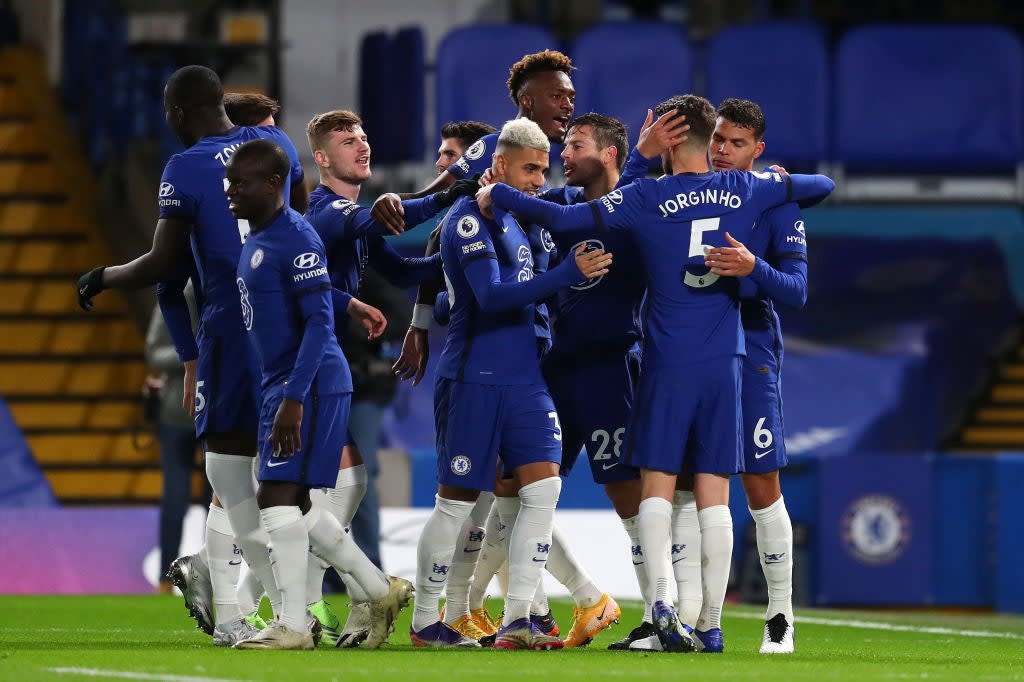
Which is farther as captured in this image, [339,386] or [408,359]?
[408,359]

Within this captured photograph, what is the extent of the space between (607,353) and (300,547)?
→ 144 centimetres

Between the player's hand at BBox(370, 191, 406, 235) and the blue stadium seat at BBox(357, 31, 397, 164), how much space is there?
7.93 meters

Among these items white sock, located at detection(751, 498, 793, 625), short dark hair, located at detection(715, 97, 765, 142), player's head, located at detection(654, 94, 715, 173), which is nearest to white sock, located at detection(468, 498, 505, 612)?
white sock, located at detection(751, 498, 793, 625)

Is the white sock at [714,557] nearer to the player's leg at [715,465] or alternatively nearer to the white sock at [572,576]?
the player's leg at [715,465]

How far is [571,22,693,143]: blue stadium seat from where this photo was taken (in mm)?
14695

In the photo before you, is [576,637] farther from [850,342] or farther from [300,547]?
[850,342]

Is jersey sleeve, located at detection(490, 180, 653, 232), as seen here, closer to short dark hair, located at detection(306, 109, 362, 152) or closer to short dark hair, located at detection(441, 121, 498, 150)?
short dark hair, located at detection(306, 109, 362, 152)

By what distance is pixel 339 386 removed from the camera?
6414 millimetres

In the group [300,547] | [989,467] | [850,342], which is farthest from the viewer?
[850,342]

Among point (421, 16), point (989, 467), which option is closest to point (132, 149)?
point (421, 16)

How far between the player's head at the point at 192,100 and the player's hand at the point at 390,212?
2.12 feet

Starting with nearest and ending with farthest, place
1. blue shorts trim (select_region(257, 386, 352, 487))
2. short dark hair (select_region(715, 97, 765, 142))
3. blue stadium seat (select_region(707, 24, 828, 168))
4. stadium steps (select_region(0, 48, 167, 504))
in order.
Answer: blue shorts trim (select_region(257, 386, 352, 487)) → short dark hair (select_region(715, 97, 765, 142)) → blue stadium seat (select_region(707, 24, 828, 168)) → stadium steps (select_region(0, 48, 167, 504))

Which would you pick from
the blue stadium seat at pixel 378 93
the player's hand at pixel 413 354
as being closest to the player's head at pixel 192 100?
the player's hand at pixel 413 354

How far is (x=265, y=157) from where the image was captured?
6.38 m
